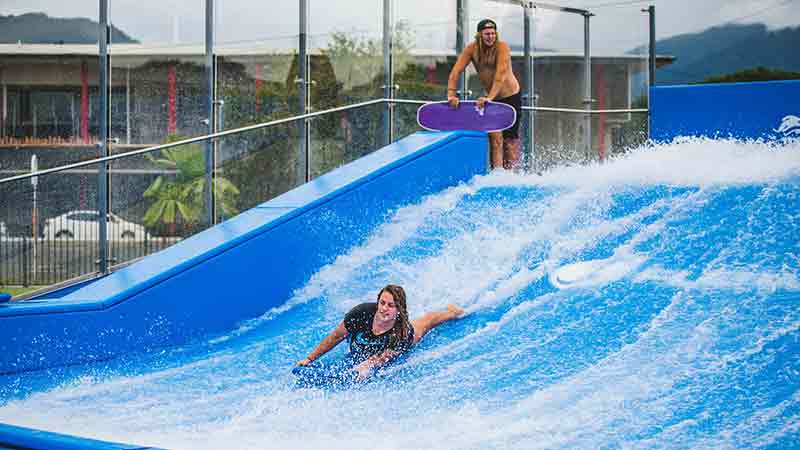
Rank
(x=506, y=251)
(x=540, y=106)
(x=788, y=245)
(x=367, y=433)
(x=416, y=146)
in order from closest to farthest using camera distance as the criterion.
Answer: (x=367, y=433)
(x=788, y=245)
(x=506, y=251)
(x=416, y=146)
(x=540, y=106)

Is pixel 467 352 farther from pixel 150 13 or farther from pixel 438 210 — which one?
pixel 150 13

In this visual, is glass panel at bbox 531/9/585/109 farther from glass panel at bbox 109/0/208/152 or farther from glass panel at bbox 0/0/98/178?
glass panel at bbox 0/0/98/178

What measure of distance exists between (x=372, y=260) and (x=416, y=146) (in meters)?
1.63

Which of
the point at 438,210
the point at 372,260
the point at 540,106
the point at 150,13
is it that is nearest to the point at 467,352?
the point at 372,260

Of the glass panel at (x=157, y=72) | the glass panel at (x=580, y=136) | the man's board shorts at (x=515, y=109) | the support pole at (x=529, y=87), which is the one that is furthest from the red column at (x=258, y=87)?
the glass panel at (x=580, y=136)

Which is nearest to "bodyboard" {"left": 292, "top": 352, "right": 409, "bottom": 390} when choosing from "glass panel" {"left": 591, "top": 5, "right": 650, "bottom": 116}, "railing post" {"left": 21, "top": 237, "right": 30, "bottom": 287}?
"railing post" {"left": 21, "top": 237, "right": 30, "bottom": 287}

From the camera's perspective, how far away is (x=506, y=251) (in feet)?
26.3

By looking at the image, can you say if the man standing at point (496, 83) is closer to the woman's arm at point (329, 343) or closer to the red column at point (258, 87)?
the red column at point (258, 87)

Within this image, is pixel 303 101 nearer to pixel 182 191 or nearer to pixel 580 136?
pixel 182 191

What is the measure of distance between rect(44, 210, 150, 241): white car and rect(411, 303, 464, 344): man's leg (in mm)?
3314

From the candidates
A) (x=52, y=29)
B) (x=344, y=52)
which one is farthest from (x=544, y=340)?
(x=52, y=29)

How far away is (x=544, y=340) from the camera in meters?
6.53

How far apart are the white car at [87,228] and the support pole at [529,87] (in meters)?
4.91

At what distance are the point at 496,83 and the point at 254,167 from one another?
92.0 inches
